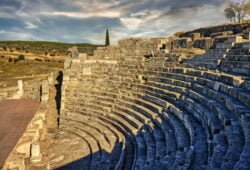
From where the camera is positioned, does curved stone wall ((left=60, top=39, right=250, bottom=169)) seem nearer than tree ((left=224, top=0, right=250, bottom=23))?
Yes

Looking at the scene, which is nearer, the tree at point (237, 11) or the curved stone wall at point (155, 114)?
the curved stone wall at point (155, 114)

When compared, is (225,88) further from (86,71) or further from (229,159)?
(86,71)

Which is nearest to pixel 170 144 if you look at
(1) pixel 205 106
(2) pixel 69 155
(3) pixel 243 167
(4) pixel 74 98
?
(1) pixel 205 106

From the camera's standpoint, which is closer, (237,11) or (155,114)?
(155,114)

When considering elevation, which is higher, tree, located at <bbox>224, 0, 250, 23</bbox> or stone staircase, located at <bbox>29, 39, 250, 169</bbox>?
tree, located at <bbox>224, 0, 250, 23</bbox>

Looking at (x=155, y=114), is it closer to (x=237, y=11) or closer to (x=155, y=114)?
(x=155, y=114)

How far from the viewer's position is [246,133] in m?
5.98

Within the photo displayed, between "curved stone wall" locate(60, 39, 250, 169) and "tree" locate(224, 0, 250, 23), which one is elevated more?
"tree" locate(224, 0, 250, 23)

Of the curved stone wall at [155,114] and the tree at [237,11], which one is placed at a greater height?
the tree at [237,11]

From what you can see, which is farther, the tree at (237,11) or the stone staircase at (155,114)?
the tree at (237,11)

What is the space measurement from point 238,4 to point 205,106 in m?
23.4

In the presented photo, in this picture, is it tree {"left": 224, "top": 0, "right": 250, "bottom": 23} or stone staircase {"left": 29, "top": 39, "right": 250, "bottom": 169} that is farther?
tree {"left": 224, "top": 0, "right": 250, "bottom": 23}

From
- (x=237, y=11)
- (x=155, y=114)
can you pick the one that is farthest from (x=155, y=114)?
(x=237, y=11)

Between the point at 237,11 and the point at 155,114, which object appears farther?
the point at 237,11
